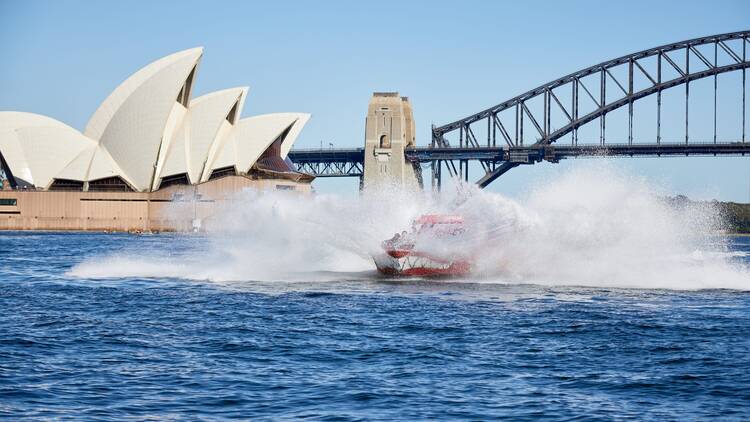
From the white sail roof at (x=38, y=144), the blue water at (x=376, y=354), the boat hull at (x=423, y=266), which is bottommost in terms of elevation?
the blue water at (x=376, y=354)

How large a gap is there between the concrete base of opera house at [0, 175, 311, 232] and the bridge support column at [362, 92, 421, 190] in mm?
22205

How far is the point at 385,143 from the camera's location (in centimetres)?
17350

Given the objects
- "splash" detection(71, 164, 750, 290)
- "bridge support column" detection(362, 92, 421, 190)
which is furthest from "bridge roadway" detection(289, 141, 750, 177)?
"splash" detection(71, 164, 750, 290)

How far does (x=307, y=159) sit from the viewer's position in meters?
191

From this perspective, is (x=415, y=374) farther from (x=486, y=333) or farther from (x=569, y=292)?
(x=569, y=292)

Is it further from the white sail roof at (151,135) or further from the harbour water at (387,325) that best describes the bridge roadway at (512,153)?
the harbour water at (387,325)

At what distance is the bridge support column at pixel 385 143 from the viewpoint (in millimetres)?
172750

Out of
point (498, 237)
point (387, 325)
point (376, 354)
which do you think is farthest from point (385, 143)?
point (376, 354)

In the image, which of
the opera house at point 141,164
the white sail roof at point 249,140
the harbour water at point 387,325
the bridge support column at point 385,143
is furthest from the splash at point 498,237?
the bridge support column at point 385,143

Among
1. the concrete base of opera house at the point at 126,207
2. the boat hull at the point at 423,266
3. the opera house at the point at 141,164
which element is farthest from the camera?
the concrete base of opera house at the point at 126,207

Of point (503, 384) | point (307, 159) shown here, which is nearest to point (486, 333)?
point (503, 384)

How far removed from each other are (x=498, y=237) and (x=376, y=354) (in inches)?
792

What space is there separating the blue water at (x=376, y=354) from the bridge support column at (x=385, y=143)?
133814 millimetres

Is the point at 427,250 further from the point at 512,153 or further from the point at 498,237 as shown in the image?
the point at 512,153
